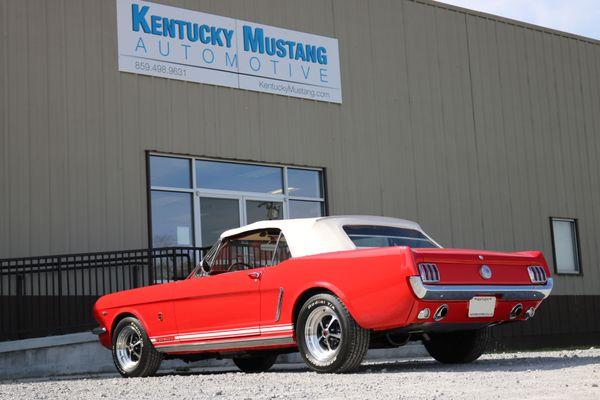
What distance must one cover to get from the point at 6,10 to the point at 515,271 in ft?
33.3

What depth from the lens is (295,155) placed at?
17906 mm

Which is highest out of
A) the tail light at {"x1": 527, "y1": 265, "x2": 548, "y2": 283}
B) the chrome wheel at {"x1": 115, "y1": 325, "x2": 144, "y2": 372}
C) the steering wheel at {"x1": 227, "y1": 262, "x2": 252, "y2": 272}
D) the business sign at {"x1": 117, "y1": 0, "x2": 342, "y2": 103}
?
the business sign at {"x1": 117, "y1": 0, "x2": 342, "y2": 103}

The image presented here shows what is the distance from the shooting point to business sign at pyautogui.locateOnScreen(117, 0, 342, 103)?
16266 millimetres

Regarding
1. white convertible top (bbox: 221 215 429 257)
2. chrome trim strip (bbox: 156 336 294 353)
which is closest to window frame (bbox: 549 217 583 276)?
white convertible top (bbox: 221 215 429 257)

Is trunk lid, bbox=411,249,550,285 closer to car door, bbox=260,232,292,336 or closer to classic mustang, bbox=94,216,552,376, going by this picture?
classic mustang, bbox=94,216,552,376

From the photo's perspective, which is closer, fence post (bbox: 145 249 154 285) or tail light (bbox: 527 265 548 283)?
tail light (bbox: 527 265 548 283)

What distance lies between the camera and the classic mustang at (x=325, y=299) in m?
7.62

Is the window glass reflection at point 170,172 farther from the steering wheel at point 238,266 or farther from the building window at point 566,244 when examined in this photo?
the building window at point 566,244

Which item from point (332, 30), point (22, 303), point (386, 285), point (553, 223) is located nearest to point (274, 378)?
point (386, 285)

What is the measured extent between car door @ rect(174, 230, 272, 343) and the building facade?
614 centimetres

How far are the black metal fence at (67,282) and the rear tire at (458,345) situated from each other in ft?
16.5

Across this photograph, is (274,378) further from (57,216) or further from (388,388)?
(57,216)

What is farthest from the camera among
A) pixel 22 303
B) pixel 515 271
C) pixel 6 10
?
pixel 6 10

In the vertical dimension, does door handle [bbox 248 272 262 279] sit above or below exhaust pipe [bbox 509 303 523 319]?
above
